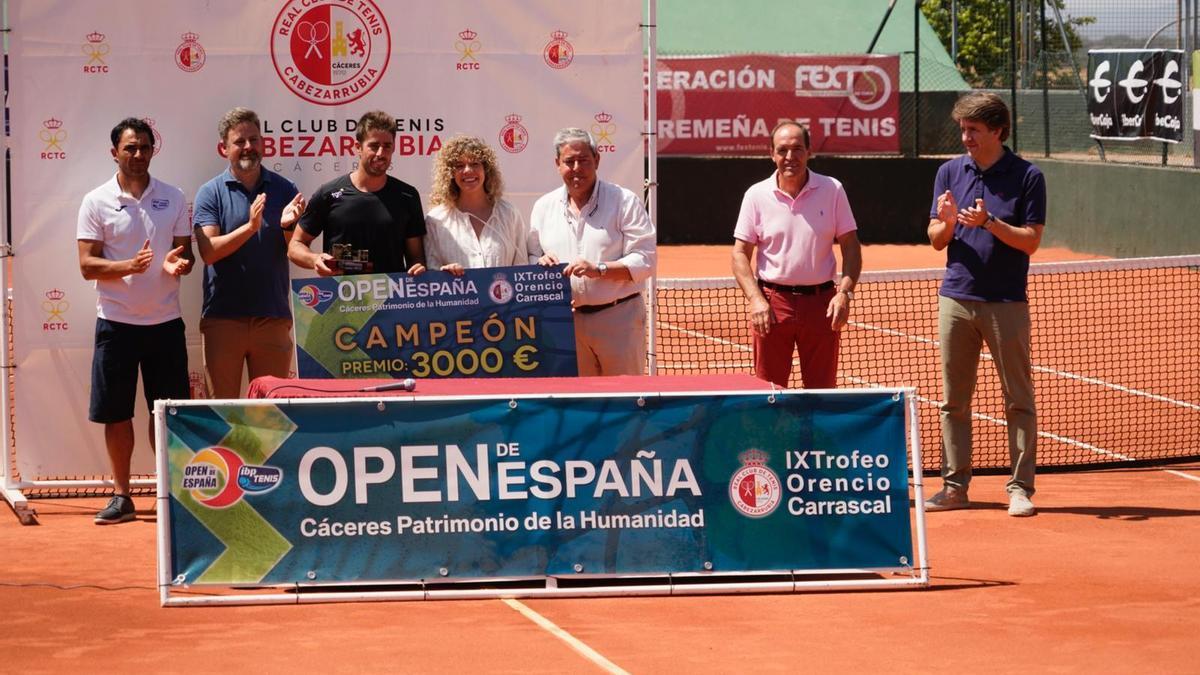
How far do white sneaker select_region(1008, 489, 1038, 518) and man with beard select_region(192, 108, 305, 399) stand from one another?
4057 millimetres

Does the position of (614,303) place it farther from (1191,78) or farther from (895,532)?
(1191,78)

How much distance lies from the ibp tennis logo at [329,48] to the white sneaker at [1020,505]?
14.2 ft

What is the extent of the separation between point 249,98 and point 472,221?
1.74 m

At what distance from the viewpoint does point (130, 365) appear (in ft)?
28.5

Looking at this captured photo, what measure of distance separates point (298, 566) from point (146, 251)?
227cm

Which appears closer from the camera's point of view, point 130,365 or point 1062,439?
point 130,365

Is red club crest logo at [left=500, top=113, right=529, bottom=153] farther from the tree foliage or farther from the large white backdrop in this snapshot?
the tree foliage

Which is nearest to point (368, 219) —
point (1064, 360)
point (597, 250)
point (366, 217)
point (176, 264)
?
point (366, 217)

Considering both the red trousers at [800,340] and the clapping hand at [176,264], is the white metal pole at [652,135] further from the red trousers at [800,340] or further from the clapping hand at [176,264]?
the clapping hand at [176,264]

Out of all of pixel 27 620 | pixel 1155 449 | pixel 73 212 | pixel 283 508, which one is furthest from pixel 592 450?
pixel 1155 449

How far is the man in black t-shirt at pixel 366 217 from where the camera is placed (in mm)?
8266

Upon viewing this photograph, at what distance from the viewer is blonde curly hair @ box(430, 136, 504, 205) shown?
324 inches

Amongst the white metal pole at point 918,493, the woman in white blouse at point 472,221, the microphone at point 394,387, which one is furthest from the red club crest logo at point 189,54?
the white metal pole at point 918,493

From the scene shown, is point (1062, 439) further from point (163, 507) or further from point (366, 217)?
point (163, 507)
